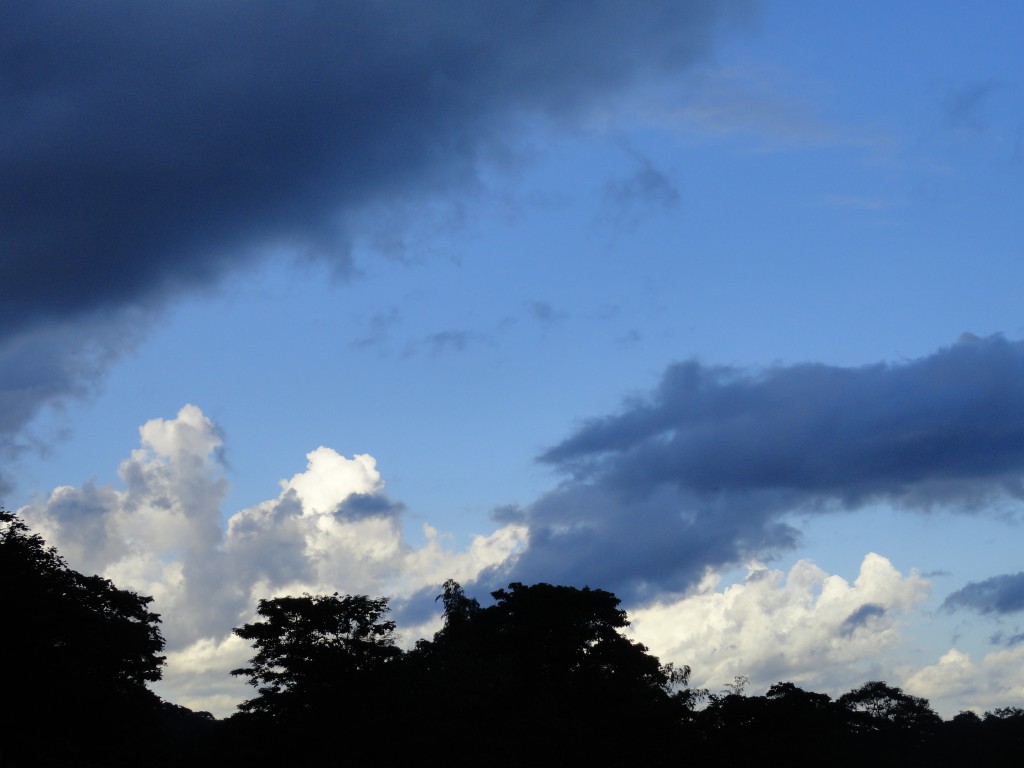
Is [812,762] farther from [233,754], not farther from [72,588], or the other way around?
[72,588]

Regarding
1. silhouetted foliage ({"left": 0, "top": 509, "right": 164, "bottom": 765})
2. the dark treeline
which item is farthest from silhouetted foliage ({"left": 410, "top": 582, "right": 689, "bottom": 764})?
silhouetted foliage ({"left": 0, "top": 509, "right": 164, "bottom": 765})

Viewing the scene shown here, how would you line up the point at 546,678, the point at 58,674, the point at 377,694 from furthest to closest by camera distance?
the point at 546,678 < the point at 377,694 < the point at 58,674

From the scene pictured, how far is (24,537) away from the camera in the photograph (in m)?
52.4

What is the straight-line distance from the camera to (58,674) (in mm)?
48719

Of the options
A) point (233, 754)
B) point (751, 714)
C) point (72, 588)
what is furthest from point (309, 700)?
point (751, 714)

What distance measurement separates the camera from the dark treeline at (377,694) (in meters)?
48.8

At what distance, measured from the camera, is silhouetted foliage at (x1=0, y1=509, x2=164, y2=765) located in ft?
153

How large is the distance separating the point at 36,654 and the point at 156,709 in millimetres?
9067

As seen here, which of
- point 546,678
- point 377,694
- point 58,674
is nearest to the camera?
point 58,674

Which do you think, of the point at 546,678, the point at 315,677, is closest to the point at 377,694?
the point at 315,677

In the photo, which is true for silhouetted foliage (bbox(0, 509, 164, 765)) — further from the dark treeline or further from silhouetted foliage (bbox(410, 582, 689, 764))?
silhouetted foliage (bbox(410, 582, 689, 764))

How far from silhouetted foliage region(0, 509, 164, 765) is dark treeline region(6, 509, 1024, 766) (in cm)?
7

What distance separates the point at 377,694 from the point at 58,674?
1777 cm

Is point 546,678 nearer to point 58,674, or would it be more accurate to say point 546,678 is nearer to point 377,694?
point 377,694
